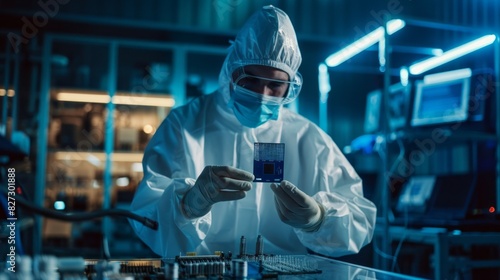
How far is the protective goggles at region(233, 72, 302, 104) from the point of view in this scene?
1654mm

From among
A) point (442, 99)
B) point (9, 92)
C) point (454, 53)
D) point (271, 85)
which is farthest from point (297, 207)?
point (9, 92)

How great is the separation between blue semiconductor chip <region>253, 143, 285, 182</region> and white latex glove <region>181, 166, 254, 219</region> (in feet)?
0.10

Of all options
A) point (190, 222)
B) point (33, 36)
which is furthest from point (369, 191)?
point (33, 36)

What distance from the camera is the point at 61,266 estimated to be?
0.84 metres

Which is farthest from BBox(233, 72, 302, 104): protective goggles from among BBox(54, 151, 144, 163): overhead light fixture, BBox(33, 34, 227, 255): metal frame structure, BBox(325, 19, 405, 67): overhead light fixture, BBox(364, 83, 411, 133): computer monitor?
BBox(54, 151, 144, 163): overhead light fixture

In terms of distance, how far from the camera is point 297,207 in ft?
4.61

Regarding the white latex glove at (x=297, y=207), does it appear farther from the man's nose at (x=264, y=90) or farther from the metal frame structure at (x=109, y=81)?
the metal frame structure at (x=109, y=81)

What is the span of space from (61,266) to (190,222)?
630mm

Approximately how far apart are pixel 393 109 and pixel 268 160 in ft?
7.64

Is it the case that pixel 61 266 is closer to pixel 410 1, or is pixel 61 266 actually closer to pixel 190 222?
pixel 190 222

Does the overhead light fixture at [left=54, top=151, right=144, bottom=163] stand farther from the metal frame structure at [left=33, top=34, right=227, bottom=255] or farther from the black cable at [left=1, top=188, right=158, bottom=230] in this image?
the black cable at [left=1, top=188, right=158, bottom=230]

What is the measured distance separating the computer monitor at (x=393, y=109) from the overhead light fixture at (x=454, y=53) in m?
0.24

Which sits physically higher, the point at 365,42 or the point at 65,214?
the point at 365,42

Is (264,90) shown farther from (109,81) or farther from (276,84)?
(109,81)
